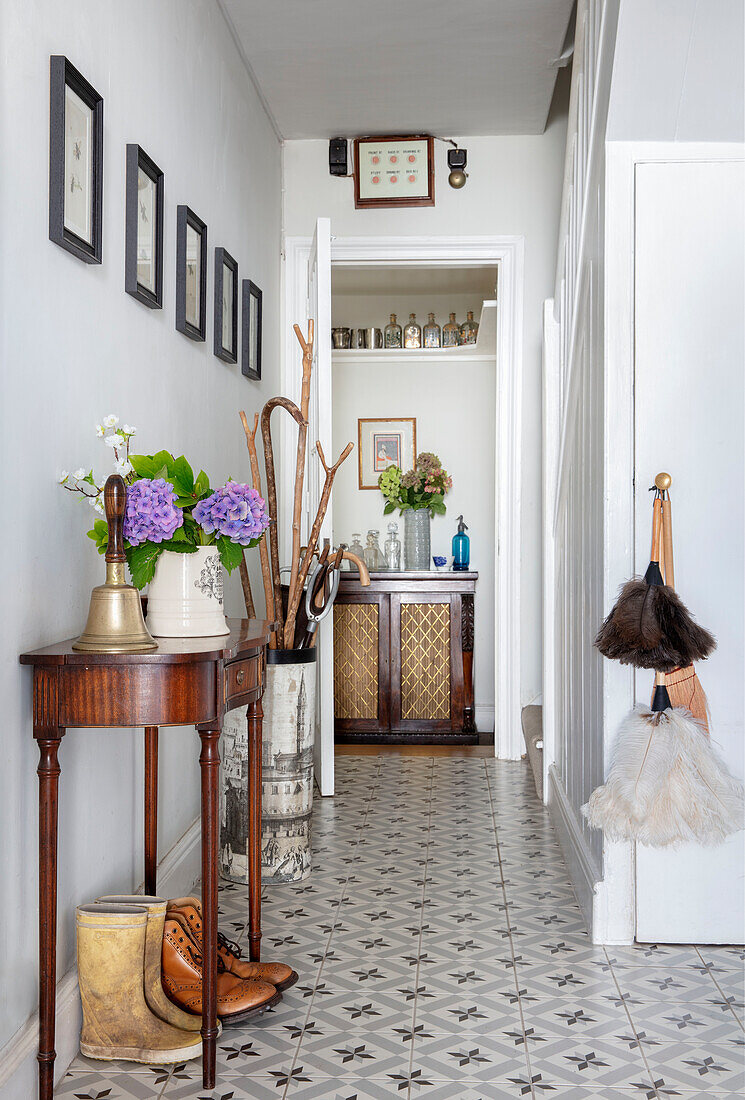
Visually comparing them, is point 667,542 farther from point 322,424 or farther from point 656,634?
point 322,424

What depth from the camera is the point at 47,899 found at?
1813 mm

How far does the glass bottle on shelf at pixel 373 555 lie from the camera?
6047 millimetres

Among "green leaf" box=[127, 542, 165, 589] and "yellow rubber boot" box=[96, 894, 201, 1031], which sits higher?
"green leaf" box=[127, 542, 165, 589]

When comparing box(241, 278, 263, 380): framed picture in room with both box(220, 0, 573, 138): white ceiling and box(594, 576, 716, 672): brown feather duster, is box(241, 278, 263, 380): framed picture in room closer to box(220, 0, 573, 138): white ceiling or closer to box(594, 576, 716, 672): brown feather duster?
box(220, 0, 573, 138): white ceiling

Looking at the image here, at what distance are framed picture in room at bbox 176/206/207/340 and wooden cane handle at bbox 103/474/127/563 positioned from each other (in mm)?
1274

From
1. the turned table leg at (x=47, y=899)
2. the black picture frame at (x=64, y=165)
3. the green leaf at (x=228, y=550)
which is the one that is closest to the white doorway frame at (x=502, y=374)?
the black picture frame at (x=64, y=165)

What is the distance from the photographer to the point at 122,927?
2.01 meters

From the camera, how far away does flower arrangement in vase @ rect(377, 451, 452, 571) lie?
19.7 ft

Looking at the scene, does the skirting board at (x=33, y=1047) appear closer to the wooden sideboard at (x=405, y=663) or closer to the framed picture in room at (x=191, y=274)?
the framed picture in room at (x=191, y=274)

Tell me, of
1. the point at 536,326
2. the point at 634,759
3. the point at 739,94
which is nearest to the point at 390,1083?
the point at 634,759

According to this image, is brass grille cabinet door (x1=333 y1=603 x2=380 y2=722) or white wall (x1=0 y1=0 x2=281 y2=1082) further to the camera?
brass grille cabinet door (x1=333 y1=603 x2=380 y2=722)

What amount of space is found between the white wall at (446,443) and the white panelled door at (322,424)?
1.77 m

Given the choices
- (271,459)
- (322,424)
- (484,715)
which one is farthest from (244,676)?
(484,715)

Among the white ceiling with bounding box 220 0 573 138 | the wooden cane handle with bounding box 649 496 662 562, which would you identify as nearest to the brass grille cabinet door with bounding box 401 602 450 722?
the white ceiling with bounding box 220 0 573 138
